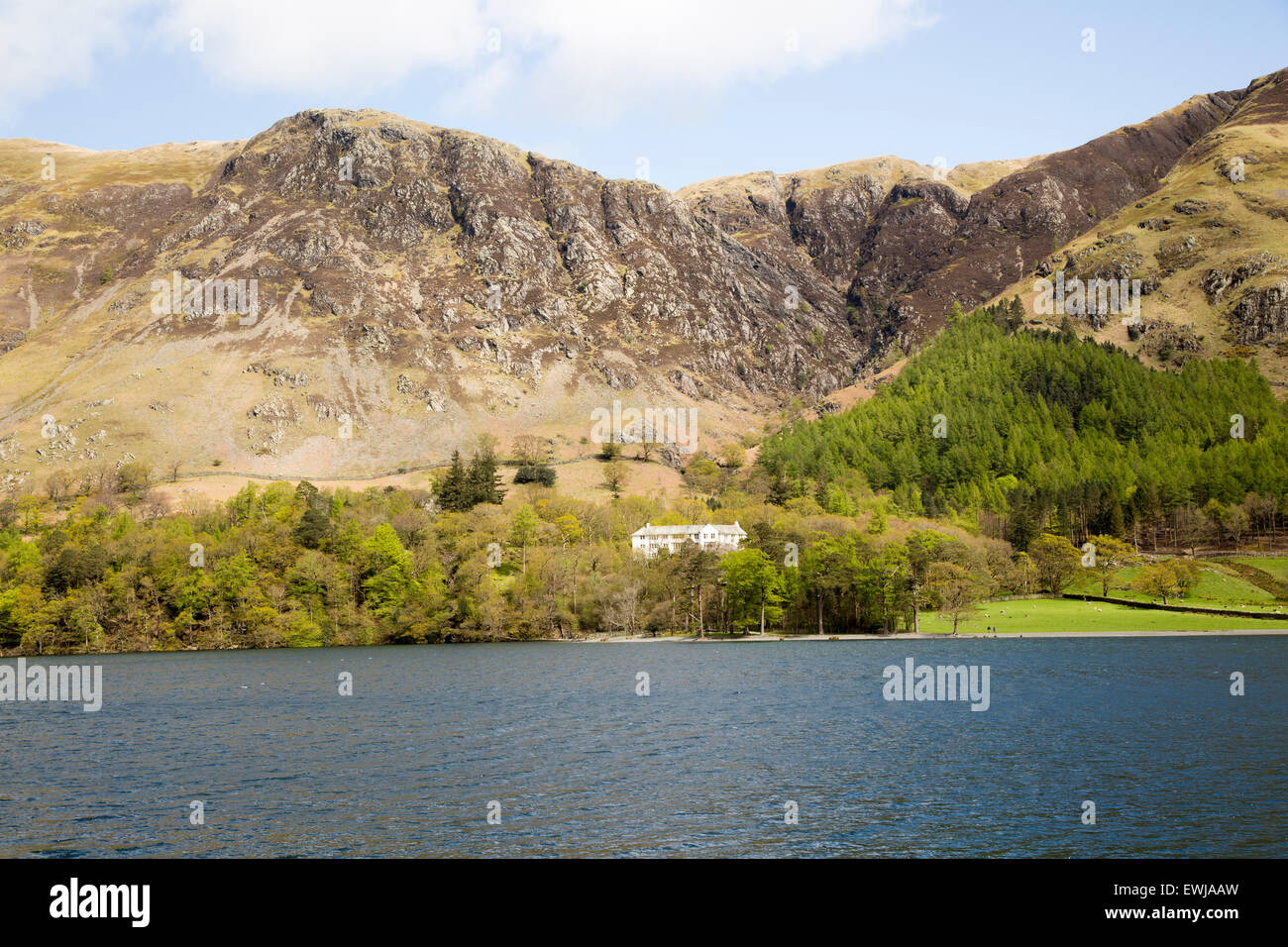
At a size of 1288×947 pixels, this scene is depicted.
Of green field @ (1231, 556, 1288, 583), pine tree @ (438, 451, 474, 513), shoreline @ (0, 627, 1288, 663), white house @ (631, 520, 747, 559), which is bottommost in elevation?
shoreline @ (0, 627, 1288, 663)

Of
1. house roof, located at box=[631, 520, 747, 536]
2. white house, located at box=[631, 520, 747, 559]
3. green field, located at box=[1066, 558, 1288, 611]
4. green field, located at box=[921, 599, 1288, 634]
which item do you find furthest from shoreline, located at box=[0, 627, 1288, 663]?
house roof, located at box=[631, 520, 747, 536]

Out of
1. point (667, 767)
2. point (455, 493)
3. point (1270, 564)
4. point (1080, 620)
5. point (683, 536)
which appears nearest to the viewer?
point (667, 767)

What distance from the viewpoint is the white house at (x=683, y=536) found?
605 feet

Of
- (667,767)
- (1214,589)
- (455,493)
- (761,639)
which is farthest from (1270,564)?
(455,493)

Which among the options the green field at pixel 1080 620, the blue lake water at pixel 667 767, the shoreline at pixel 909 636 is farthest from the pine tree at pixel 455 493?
the blue lake water at pixel 667 767

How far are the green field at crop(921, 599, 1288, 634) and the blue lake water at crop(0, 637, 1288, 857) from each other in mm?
38090

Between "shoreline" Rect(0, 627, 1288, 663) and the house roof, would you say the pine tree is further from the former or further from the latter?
"shoreline" Rect(0, 627, 1288, 663)

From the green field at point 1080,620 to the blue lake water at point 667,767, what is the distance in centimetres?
3809

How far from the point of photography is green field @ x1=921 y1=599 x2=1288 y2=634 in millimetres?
124875

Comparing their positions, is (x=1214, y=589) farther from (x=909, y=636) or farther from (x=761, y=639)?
(x=761, y=639)

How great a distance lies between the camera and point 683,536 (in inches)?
7534

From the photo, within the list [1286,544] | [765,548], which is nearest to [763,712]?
[765,548]

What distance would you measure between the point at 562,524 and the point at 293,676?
86.5m

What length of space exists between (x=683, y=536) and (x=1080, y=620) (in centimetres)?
8297
